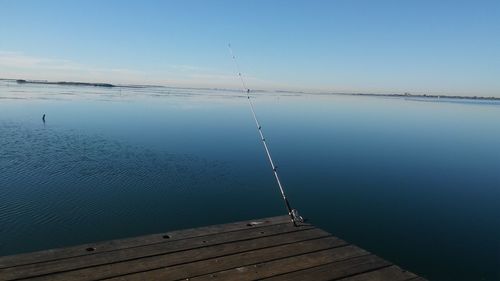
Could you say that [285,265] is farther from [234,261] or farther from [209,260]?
[209,260]

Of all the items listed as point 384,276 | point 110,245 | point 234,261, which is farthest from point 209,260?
point 384,276

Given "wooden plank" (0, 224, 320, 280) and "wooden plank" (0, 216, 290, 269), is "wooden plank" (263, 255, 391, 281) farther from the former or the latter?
"wooden plank" (0, 216, 290, 269)

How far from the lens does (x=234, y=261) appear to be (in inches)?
211

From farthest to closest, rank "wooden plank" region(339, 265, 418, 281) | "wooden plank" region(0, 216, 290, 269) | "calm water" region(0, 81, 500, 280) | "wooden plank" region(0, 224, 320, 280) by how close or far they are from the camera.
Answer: "calm water" region(0, 81, 500, 280) < "wooden plank" region(339, 265, 418, 281) < "wooden plank" region(0, 216, 290, 269) < "wooden plank" region(0, 224, 320, 280)

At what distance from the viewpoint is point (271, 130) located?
103 ft

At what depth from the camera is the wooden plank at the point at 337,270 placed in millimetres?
5025

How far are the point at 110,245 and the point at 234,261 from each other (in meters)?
1.91

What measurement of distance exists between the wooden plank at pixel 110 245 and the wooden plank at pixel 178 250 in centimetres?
13

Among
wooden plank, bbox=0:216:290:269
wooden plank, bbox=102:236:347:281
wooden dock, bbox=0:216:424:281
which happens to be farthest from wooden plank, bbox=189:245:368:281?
wooden plank, bbox=0:216:290:269

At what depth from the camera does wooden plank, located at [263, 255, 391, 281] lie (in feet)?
16.5

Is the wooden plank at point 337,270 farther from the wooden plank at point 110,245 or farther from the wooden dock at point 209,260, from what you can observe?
the wooden plank at point 110,245

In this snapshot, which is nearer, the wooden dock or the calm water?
the wooden dock

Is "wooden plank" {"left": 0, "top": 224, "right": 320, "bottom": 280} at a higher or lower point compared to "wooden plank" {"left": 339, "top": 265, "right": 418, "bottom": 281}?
higher

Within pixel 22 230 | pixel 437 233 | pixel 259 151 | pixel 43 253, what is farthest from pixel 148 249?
pixel 259 151
